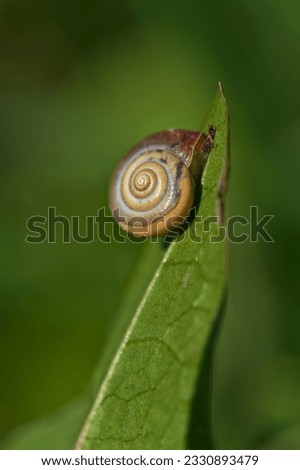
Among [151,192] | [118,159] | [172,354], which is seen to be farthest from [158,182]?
[172,354]

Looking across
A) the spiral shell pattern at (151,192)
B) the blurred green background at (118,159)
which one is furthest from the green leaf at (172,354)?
the blurred green background at (118,159)

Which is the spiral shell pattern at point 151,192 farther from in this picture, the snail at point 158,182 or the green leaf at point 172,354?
the green leaf at point 172,354

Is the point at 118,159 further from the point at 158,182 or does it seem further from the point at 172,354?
the point at 172,354

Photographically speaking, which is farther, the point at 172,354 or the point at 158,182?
the point at 158,182

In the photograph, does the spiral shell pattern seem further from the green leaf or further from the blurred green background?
the green leaf

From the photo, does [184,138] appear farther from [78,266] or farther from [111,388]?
[111,388]

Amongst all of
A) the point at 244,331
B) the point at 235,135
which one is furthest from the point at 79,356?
the point at 235,135
